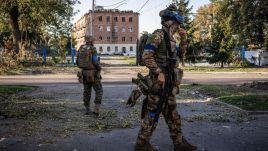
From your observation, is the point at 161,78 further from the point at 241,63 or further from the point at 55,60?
the point at 55,60

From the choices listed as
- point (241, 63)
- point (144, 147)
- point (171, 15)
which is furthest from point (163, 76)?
point (241, 63)

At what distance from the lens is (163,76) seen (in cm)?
639

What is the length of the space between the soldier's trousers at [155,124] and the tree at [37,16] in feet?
106

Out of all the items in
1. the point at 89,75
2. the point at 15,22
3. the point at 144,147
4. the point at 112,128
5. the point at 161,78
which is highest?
the point at 15,22

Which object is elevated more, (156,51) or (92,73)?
(156,51)

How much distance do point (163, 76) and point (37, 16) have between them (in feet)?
119

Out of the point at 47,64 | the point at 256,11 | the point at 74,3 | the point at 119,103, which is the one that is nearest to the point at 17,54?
the point at 47,64

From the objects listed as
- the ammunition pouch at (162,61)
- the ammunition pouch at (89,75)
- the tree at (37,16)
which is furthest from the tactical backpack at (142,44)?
the tree at (37,16)

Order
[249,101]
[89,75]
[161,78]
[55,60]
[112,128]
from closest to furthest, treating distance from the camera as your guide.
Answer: [161,78] → [112,128] → [89,75] → [249,101] → [55,60]

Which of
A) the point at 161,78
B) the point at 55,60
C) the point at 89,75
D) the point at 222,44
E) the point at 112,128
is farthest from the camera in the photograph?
the point at 55,60

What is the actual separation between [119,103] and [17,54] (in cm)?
2510

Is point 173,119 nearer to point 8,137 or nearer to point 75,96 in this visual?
point 8,137

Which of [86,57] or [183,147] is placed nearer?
[183,147]

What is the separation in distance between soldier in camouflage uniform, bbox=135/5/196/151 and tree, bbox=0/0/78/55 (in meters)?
32.2
